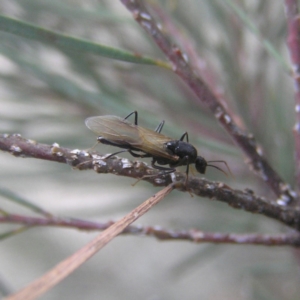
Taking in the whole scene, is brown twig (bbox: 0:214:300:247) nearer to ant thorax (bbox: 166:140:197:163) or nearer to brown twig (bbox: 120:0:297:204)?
brown twig (bbox: 120:0:297:204)

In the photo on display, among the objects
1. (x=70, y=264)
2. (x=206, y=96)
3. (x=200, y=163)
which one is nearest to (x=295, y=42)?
(x=206, y=96)

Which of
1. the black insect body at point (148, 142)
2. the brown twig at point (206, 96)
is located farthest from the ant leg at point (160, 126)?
the brown twig at point (206, 96)

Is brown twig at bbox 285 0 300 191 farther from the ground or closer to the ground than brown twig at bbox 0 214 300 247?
farther from the ground

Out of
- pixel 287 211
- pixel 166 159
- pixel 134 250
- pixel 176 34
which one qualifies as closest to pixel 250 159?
pixel 287 211

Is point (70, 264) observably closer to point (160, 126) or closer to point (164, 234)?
point (164, 234)

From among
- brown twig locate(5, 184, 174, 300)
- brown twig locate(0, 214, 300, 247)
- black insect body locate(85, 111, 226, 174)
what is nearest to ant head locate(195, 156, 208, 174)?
black insect body locate(85, 111, 226, 174)

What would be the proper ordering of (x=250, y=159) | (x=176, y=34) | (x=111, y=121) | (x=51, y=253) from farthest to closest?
(x=51, y=253) < (x=176, y=34) < (x=111, y=121) < (x=250, y=159)

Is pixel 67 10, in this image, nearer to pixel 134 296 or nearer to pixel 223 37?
pixel 223 37
